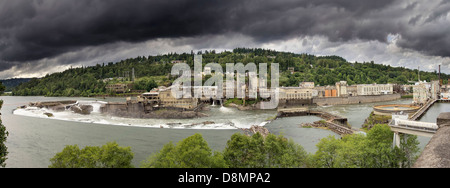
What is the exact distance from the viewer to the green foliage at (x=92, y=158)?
11852 mm

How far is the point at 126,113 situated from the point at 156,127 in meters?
11.2

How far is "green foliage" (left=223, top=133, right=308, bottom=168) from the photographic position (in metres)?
13.3

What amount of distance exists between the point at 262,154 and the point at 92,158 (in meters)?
8.34

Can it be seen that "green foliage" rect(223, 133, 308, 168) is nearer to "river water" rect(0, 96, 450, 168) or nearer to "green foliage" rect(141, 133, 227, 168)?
"green foliage" rect(141, 133, 227, 168)

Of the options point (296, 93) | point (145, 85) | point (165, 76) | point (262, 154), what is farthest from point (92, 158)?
point (165, 76)

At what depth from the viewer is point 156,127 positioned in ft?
104

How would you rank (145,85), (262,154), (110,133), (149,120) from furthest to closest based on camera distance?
(145,85)
(149,120)
(110,133)
(262,154)

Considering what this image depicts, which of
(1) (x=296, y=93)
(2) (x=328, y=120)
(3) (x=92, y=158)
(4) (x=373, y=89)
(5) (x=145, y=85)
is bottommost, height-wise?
(2) (x=328, y=120)

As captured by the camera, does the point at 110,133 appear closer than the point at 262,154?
No

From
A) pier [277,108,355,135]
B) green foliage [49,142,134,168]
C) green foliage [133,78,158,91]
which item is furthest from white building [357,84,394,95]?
green foliage [49,142,134,168]

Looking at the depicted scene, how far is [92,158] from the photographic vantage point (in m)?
12.1

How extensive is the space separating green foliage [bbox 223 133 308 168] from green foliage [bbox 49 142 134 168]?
201 inches

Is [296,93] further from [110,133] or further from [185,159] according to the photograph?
[185,159]
